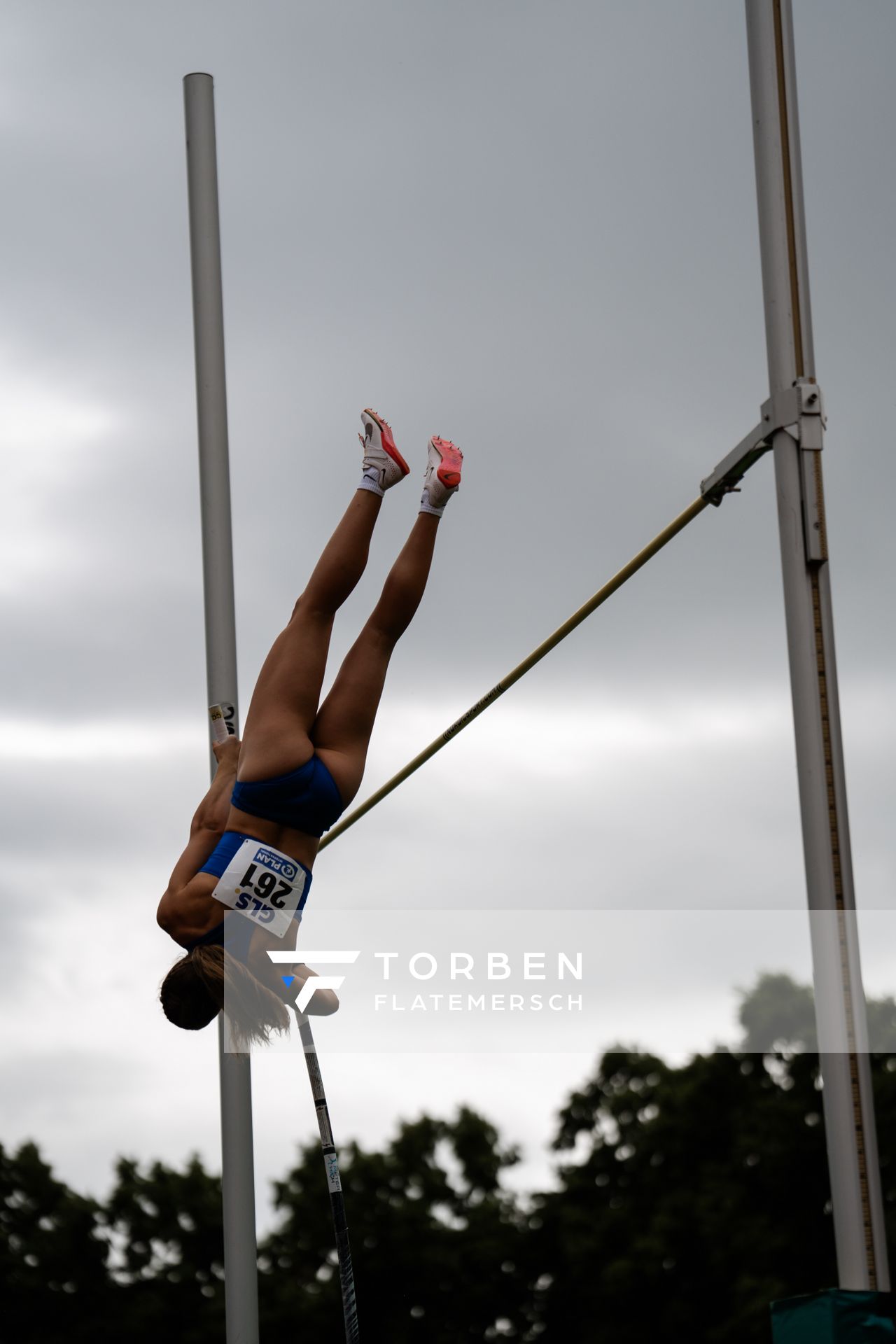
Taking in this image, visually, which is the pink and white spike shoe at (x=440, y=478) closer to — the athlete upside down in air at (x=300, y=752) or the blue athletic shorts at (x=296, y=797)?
the athlete upside down in air at (x=300, y=752)

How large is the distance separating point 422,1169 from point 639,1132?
8.23 feet

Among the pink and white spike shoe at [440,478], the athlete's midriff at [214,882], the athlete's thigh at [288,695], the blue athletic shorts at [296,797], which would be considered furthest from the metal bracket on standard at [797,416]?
the athlete's midriff at [214,882]

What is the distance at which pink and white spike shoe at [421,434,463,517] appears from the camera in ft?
14.6

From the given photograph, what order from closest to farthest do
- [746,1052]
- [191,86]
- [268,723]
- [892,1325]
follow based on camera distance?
[892,1325]
[268,723]
[191,86]
[746,1052]

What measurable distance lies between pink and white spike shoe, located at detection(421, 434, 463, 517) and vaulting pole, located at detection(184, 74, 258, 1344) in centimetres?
133

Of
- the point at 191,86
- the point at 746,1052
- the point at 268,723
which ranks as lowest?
the point at 268,723

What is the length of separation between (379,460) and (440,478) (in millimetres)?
178

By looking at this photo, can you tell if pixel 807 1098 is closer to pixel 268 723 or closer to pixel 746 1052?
pixel 746 1052

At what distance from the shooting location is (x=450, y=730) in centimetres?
523

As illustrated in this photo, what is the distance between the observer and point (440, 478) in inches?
175

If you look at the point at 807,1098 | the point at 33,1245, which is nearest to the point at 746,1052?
the point at 807,1098

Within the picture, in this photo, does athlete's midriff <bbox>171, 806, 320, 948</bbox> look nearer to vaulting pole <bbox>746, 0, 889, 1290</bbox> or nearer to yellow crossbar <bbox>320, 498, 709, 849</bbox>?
yellow crossbar <bbox>320, 498, 709, 849</bbox>

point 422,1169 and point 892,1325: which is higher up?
point 422,1169

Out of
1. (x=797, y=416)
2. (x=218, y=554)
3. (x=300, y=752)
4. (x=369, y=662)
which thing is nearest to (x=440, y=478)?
(x=369, y=662)
